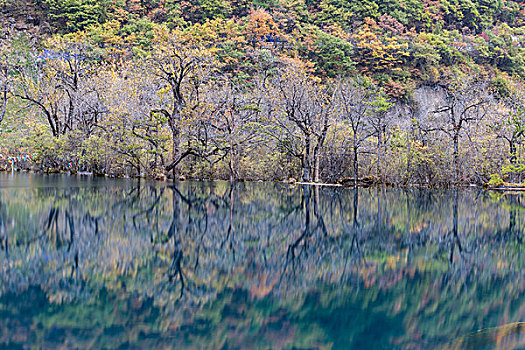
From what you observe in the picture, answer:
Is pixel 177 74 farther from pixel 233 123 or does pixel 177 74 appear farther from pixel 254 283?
pixel 254 283

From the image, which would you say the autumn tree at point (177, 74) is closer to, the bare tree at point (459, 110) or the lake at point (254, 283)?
the bare tree at point (459, 110)

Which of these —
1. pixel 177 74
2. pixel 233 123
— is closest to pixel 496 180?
pixel 233 123

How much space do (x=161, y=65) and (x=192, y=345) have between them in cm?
2286

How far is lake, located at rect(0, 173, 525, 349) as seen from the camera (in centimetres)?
384

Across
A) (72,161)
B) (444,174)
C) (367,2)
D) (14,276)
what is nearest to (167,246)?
(14,276)

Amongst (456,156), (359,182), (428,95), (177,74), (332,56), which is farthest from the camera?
(428,95)

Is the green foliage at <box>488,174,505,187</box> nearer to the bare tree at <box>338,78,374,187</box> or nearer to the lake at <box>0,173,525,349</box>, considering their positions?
the bare tree at <box>338,78,374,187</box>

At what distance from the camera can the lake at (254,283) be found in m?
3.84

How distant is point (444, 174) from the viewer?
2319 cm

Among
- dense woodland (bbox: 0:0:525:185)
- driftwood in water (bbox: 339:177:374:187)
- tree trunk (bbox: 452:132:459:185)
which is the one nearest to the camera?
tree trunk (bbox: 452:132:459:185)

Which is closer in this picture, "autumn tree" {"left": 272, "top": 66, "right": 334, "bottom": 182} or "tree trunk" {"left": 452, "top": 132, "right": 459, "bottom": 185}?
"tree trunk" {"left": 452, "top": 132, "right": 459, "bottom": 185}

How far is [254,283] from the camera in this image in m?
5.27

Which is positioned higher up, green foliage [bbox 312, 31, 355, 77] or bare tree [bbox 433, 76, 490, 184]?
green foliage [bbox 312, 31, 355, 77]

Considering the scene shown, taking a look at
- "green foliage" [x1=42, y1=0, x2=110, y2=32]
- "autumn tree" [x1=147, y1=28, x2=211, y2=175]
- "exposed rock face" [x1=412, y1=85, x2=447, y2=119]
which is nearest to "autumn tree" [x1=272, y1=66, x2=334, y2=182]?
"autumn tree" [x1=147, y1=28, x2=211, y2=175]
